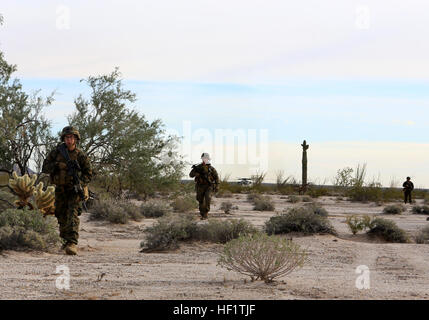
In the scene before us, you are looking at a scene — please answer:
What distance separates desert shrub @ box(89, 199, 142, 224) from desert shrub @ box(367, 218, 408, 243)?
6543 mm

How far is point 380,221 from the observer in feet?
48.5

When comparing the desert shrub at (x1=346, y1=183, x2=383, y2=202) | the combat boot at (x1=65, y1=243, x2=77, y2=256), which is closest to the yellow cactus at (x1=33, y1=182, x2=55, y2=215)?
the combat boot at (x1=65, y1=243, x2=77, y2=256)

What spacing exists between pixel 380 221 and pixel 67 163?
7.37 meters

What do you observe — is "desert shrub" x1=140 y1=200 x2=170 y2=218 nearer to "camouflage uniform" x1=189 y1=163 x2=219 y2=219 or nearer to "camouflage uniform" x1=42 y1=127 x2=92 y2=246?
"camouflage uniform" x1=189 y1=163 x2=219 y2=219

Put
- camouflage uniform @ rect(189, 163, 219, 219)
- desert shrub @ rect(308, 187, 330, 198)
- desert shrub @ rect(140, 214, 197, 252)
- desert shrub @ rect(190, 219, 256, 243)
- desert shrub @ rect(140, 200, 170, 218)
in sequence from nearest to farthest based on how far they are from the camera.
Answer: desert shrub @ rect(140, 214, 197, 252) < desert shrub @ rect(190, 219, 256, 243) < camouflage uniform @ rect(189, 163, 219, 219) < desert shrub @ rect(140, 200, 170, 218) < desert shrub @ rect(308, 187, 330, 198)

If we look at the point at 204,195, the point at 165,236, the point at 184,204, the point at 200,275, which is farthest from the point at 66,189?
the point at 184,204

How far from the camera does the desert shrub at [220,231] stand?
12375 mm

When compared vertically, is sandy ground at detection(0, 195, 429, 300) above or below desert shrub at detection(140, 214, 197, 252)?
below

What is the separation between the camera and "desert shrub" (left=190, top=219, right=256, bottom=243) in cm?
1238

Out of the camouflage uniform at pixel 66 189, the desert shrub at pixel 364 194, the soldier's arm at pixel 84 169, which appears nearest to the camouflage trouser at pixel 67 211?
the camouflage uniform at pixel 66 189

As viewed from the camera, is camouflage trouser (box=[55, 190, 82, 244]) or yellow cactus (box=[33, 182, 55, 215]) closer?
camouflage trouser (box=[55, 190, 82, 244])

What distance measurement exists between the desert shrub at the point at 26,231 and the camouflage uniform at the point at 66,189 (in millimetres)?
272

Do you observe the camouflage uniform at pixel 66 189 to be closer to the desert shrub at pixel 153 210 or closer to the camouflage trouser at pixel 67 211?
the camouflage trouser at pixel 67 211
